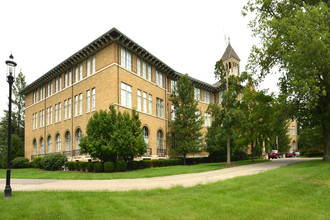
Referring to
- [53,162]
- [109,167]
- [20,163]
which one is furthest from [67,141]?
[109,167]

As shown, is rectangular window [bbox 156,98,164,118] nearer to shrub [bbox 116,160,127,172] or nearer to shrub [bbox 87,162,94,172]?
shrub [bbox 116,160,127,172]

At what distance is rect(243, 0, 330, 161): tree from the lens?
19656 millimetres

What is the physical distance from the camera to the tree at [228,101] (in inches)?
1003

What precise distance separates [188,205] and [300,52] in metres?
17.9

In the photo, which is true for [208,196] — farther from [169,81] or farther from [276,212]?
[169,81]

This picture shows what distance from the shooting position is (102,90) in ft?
87.7

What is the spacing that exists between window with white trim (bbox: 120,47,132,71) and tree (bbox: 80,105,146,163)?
21.8 feet

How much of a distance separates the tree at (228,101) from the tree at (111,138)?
885 centimetres

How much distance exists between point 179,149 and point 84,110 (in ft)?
38.2

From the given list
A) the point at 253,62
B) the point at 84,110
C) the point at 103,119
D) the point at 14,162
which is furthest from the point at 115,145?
the point at 14,162

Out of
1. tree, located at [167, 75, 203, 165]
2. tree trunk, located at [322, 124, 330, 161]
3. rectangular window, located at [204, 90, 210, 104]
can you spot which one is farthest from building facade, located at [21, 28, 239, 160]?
tree trunk, located at [322, 124, 330, 161]

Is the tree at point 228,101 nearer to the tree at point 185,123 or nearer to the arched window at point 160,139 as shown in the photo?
the tree at point 185,123

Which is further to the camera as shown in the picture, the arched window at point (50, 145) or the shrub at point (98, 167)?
the arched window at point (50, 145)

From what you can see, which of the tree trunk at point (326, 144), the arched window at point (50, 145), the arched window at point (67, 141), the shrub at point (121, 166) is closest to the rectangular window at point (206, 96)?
the tree trunk at point (326, 144)
